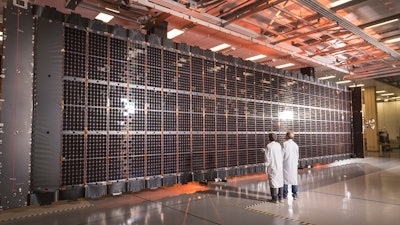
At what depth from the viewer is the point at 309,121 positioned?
42.6 ft

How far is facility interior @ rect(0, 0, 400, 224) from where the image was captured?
551cm

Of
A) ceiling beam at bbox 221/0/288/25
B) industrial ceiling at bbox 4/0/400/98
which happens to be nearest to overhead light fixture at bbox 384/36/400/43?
industrial ceiling at bbox 4/0/400/98

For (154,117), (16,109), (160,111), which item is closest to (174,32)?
(160,111)

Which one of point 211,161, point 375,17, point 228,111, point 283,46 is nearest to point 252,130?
point 228,111

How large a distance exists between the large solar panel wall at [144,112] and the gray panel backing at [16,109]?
18cm

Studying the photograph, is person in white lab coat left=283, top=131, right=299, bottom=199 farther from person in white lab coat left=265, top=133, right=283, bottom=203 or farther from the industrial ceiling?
the industrial ceiling

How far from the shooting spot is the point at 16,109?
5.46 m

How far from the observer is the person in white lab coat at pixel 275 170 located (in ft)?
21.5

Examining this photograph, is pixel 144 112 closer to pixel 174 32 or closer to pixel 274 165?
pixel 274 165

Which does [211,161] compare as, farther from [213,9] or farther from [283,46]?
[283,46]

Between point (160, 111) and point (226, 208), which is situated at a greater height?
point (160, 111)

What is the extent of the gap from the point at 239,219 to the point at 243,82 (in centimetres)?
570

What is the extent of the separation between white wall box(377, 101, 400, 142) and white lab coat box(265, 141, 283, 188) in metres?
32.8

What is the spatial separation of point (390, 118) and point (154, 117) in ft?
118
